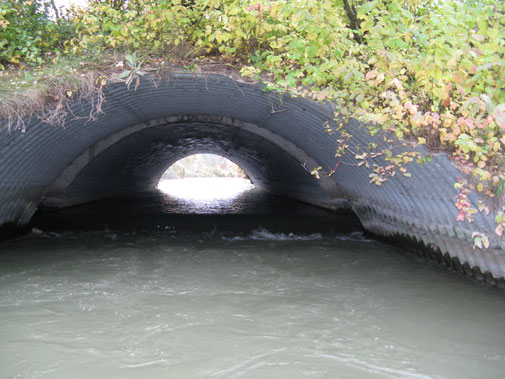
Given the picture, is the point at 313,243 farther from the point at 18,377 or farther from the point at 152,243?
the point at 18,377

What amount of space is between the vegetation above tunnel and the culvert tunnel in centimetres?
39

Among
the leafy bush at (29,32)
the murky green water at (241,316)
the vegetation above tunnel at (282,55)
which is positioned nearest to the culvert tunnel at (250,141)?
the vegetation above tunnel at (282,55)

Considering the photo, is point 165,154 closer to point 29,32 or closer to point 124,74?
point 29,32

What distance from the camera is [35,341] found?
419 centimetres

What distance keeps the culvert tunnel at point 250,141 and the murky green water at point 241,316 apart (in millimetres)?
717

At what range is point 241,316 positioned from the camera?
497 cm

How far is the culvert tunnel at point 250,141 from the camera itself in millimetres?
6453

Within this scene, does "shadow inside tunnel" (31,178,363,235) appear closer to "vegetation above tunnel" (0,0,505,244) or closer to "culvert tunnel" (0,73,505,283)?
"culvert tunnel" (0,73,505,283)

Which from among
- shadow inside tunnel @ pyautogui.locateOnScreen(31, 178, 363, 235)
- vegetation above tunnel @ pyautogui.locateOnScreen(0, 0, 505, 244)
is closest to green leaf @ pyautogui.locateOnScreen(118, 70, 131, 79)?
vegetation above tunnel @ pyautogui.locateOnScreen(0, 0, 505, 244)

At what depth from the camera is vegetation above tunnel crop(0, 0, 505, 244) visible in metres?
4.96

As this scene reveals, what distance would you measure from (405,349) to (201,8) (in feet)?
16.4

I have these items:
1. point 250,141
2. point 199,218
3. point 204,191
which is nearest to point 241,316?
point 199,218

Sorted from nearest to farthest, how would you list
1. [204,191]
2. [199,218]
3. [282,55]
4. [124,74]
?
[282,55]
[124,74]
[199,218]
[204,191]

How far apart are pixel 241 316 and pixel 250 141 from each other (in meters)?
11.1
